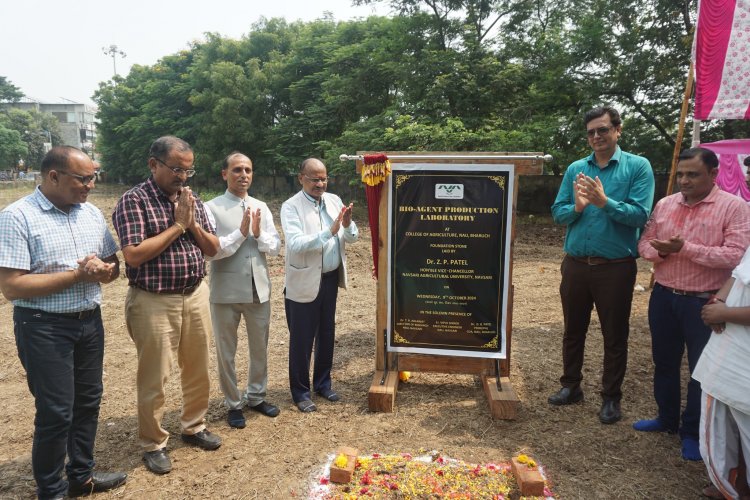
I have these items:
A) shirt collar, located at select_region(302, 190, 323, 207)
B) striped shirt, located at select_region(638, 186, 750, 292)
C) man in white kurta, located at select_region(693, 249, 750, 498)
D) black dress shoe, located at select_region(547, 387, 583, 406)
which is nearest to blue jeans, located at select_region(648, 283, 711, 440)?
striped shirt, located at select_region(638, 186, 750, 292)

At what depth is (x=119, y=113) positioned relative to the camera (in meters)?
36.9

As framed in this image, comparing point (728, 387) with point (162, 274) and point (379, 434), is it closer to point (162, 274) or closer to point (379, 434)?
point (379, 434)

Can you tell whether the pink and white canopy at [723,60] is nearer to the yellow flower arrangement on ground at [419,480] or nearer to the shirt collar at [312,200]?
the shirt collar at [312,200]

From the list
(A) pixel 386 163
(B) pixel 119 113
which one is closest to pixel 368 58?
(A) pixel 386 163

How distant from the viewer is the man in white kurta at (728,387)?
2.46 meters

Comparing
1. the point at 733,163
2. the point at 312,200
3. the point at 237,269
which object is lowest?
the point at 237,269

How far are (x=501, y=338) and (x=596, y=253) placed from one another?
1003 millimetres

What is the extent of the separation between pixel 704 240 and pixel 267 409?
3.33 m

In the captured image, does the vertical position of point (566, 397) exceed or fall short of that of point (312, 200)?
it falls short

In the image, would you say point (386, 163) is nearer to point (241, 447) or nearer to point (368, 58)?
point (241, 447)

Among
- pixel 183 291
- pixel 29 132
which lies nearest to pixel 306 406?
pixel 183 291

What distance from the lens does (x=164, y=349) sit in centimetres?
305

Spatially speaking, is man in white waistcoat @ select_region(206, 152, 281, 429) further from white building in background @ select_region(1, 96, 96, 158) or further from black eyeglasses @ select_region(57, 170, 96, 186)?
white building in background @ select_region(1, 96, 96, 158)

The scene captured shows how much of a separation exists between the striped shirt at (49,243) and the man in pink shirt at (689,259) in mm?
3443
